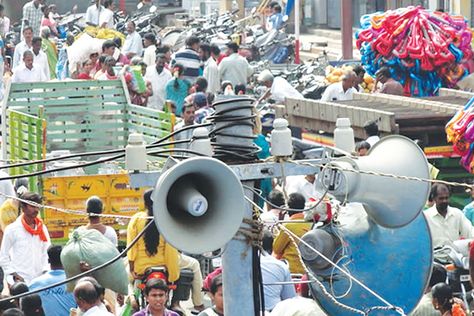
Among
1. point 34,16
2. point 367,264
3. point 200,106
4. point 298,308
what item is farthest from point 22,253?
point 34,16

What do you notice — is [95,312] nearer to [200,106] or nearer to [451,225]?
[451,225]

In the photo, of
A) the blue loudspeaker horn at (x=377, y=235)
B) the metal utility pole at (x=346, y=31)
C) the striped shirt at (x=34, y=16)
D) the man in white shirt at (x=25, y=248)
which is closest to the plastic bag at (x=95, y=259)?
the man in white shirt at (x=25, y=248)

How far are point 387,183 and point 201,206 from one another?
39.9 inches

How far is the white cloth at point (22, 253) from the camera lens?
13148 millimetres

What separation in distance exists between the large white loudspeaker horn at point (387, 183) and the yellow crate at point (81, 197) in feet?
26.1

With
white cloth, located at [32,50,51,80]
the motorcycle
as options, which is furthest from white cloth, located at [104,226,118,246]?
white cloth, located at [32,50,51,80]

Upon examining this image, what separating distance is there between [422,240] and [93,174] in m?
8.31

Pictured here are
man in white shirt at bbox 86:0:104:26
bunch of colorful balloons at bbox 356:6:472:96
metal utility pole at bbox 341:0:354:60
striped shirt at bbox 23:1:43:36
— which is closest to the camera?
bunch of colorful balloons at bbox 356:6:472:96

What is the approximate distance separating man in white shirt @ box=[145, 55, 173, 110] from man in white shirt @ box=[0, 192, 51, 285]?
902 cm

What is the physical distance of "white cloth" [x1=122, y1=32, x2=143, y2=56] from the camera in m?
29.6

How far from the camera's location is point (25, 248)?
13.2 m

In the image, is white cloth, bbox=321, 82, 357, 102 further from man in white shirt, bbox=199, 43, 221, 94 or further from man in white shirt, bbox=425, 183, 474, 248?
man in white shirt, bbox=425, 183, 474, 248

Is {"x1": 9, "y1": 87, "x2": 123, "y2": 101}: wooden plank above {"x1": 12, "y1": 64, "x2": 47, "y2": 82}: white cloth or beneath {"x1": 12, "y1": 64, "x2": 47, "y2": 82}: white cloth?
above

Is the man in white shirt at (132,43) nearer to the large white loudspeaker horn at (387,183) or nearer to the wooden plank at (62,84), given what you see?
the wooden plank at (62,84)
